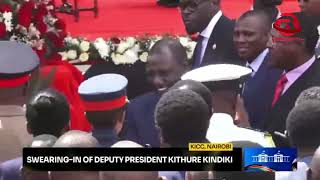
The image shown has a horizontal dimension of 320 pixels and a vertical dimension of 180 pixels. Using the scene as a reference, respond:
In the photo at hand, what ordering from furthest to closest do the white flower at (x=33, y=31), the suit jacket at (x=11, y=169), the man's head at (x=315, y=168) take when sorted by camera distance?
Answer: the white flower at (x=33, y=31) < the suit jacket at (x=11, y=169) < the man's head at (x=315, y=168)

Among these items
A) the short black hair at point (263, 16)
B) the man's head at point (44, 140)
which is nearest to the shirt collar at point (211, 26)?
the short black hair at point (263, 16)

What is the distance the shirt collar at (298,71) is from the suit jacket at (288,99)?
1 centimetres

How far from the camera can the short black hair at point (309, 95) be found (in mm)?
3230

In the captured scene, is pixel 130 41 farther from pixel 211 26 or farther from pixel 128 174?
pixel 128 174

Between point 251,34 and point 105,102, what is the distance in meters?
0.73

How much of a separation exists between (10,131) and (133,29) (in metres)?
0.75

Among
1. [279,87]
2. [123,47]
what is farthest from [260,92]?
[123,47]

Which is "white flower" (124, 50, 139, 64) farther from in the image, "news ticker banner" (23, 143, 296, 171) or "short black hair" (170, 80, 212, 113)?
"news ticker banner" (23, 143, 296, 171)

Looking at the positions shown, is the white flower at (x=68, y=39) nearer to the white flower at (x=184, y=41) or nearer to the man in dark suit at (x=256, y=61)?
the white flower at (x=184, y=41)

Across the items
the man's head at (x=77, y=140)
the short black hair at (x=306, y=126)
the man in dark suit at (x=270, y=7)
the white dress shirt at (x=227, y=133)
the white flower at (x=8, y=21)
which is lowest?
the man's head at (x=77, y=140)

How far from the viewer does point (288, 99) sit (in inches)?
131

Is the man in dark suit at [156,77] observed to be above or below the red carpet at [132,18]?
below

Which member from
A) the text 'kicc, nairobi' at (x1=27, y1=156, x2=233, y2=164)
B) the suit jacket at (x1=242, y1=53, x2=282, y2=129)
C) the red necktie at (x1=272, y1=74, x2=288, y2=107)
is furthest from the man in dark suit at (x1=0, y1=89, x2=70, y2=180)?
the red necktie at (x1=272, y1=74, x2=288, y2=107)

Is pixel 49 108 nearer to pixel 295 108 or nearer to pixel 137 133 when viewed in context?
pixel 137 133
